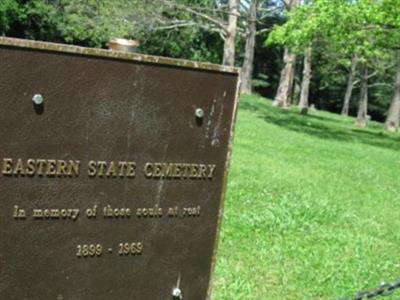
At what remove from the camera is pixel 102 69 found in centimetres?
364

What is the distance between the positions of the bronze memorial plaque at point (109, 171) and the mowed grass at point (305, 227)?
2.26m

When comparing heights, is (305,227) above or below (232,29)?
below

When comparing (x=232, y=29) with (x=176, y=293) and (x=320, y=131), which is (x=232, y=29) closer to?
(x=320, y=131)

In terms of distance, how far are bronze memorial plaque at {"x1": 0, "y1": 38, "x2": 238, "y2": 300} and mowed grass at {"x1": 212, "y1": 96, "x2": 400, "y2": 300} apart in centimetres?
226

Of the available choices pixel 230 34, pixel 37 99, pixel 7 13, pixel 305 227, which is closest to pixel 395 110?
pixel 230 34

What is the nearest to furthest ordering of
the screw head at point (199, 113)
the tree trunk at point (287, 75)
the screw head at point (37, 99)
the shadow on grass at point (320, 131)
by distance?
1. the screw head at point (37, 99)
2. the screw head at point (199, 113)
3. the shadow on grass at point (320, 131)
4. the tree trunk at point (287, 75)

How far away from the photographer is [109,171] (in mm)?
3736

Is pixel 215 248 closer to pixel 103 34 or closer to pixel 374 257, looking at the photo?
pixel 374 257

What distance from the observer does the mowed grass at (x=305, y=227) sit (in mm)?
6875

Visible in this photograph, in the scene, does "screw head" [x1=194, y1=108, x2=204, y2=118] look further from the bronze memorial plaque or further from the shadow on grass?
the shadow on grass

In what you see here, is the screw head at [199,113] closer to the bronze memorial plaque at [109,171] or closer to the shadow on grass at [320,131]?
the bronze memorial plaque at [109,171]

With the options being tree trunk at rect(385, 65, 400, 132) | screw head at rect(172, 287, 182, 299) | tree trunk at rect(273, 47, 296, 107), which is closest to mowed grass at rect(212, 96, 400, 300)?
screw head at rect(172, 287, 182, 299)

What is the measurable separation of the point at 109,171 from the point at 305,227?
576 centimetres

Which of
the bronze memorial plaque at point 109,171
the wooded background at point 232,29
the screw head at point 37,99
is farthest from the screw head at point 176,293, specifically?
the wooded background at point 232,29
